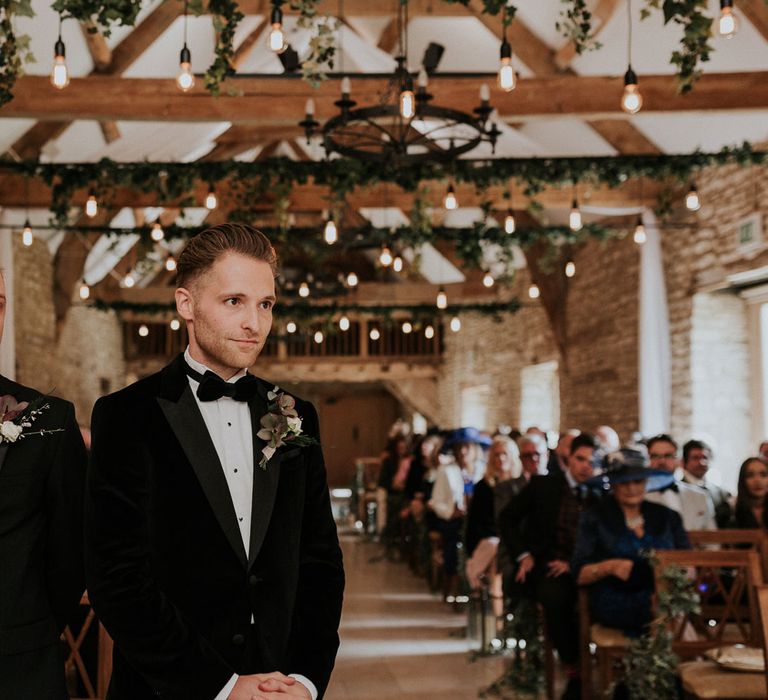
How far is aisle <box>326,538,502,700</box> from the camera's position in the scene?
5.66m

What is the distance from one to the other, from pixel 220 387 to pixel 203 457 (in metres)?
0.13

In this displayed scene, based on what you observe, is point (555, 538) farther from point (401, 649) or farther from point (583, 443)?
point (401, 649)

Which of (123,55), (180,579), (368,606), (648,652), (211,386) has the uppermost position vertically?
(123,55)

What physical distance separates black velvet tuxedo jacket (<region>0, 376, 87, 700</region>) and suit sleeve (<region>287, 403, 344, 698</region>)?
43cm

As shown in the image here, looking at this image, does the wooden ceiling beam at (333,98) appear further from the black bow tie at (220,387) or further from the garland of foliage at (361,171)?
the black bow tie at (220,387)

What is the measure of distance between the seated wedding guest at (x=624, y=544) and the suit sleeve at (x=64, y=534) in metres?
3.33

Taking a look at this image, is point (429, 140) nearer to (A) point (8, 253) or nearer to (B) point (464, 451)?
(B) point (464, 451)

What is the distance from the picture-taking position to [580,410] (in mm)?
13039

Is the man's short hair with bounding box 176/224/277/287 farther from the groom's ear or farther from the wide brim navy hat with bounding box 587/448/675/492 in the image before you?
the wide brim navy hat with bounding box 587/448/675/492

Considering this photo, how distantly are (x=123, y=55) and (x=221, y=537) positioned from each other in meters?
8.72

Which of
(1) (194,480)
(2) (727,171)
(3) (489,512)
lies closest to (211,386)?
(1) (194,480)

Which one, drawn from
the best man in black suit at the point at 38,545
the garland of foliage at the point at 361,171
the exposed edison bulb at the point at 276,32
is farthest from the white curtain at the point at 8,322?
the best man in black suit at the point at 38,545

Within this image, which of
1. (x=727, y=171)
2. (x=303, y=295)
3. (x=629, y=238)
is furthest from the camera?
(x=303, y=295)

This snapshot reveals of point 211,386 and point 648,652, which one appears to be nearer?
point 211,386
